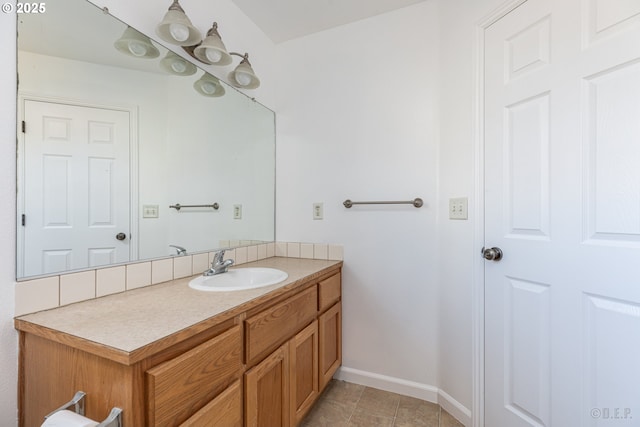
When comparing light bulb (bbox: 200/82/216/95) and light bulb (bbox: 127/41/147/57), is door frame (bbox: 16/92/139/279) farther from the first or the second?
light bulb (bbox: 200/82/216/95)

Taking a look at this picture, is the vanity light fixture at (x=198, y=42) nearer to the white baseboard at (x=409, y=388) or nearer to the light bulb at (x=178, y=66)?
the light bulb at (x=178, y=66)

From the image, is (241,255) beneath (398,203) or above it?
beneath

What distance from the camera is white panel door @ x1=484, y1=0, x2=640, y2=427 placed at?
922 mm

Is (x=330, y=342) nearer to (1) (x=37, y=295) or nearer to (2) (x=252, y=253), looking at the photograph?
(2) (x=252, y=253)

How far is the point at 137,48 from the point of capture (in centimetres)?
117

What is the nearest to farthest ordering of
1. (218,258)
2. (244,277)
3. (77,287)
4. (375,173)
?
(77,287), (218,258), (244,277), (375,173)

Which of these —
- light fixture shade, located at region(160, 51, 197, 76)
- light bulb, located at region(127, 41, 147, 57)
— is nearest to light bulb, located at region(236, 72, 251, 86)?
light fixture shade, located at region(160, 51, 197, 76)

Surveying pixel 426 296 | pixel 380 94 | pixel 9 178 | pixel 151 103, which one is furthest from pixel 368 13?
pixel 9 178

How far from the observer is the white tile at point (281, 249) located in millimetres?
2002

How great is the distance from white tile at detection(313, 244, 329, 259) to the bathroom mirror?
58 cm

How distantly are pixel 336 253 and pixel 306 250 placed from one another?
0.72ft

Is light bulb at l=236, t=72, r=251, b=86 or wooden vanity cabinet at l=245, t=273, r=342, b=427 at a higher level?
light bulb at l=236, t=72, r=251, b=86

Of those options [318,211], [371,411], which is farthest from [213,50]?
[371,411]

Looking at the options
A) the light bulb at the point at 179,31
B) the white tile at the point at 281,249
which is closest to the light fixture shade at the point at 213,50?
the light bulb at the point at 179,31
